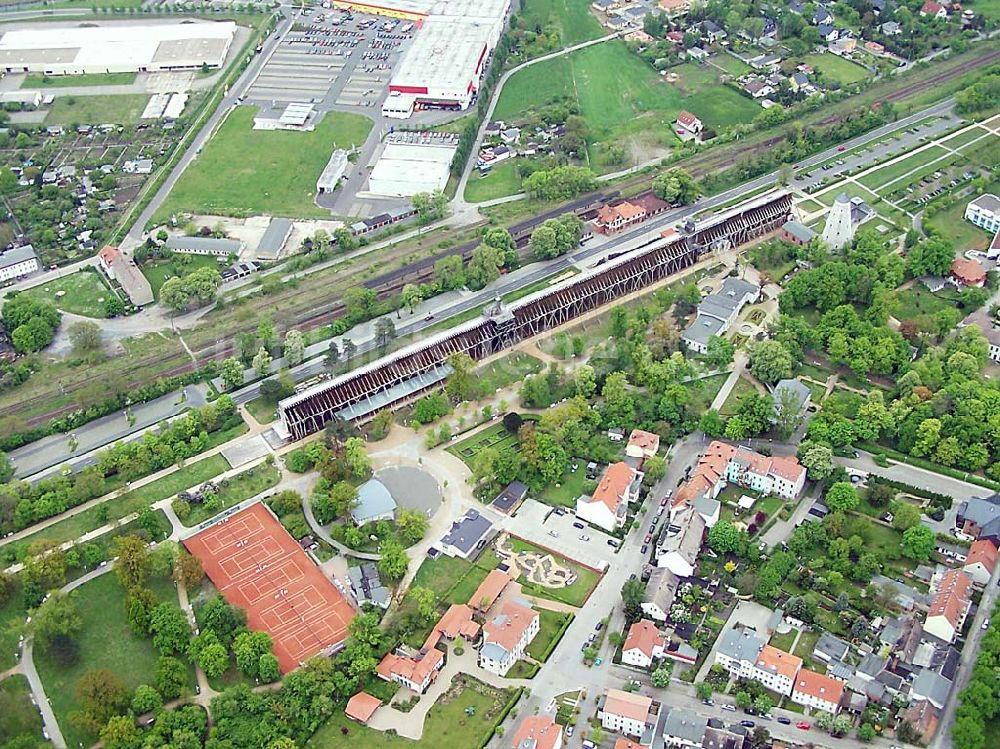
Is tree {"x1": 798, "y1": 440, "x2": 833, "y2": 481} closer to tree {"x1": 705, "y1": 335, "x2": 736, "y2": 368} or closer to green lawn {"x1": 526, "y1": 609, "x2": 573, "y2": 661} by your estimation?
tree {"x1": 705, "y1": 335, "x2": 736, "y2": 368}

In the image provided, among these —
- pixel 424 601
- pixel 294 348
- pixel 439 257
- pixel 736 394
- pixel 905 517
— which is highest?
pixel 294 348

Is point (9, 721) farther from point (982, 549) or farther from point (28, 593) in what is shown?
point (982, 549)

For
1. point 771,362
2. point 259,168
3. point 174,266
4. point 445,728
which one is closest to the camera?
point 445,728

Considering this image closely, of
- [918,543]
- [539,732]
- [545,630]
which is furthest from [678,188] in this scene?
[539,732]

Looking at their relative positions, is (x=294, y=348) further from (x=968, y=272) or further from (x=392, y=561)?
(x=968, y=272)

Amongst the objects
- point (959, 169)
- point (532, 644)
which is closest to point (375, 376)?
point (532, 644)

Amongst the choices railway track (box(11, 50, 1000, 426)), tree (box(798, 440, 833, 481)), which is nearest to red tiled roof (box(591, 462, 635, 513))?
tree (box(798, 440, 833, 481))
